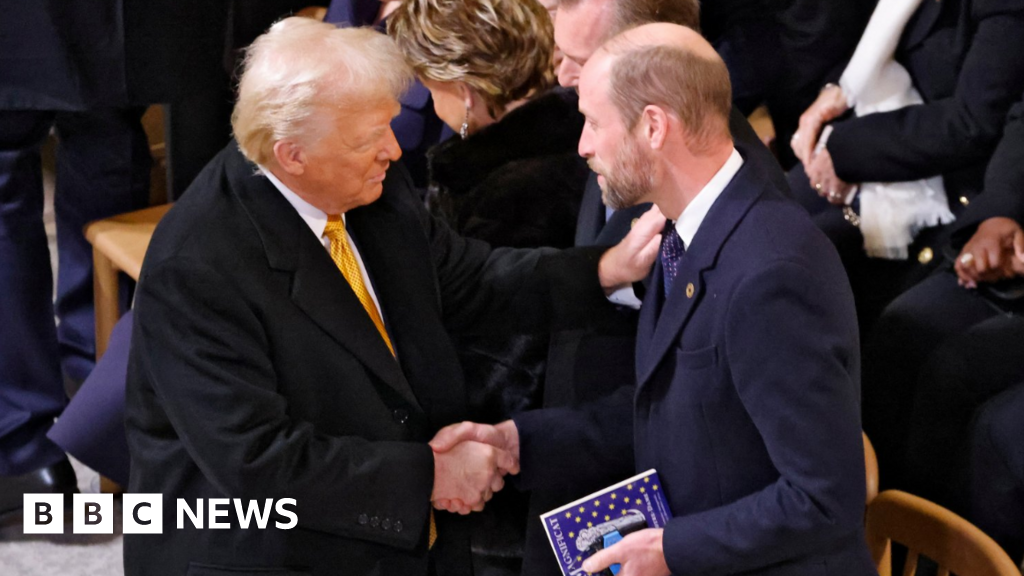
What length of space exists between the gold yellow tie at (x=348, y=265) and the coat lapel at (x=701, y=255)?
54 centimetres

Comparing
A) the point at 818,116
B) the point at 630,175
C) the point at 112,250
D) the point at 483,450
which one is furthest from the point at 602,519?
the point at 112,250

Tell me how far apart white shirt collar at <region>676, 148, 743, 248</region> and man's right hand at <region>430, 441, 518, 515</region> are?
598 mm

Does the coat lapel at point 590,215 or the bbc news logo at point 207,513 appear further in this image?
the coat lapel at point 590,215

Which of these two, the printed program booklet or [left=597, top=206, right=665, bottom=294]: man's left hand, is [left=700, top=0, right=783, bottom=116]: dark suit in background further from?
the printed program booklet

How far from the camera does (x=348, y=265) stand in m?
2.12

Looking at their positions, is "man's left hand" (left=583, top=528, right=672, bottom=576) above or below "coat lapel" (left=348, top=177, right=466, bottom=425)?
below

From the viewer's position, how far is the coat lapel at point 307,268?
1952mm

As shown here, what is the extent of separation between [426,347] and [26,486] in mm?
1717

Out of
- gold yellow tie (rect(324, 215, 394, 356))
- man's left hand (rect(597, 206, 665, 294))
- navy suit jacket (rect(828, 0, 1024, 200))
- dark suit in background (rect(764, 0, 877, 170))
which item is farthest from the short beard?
dark suit in background (rect(764, 0, 877, 170))

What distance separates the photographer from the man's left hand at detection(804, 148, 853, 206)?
3135 mm

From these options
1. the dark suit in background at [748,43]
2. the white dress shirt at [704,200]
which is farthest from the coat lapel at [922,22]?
the white dress shirt at [704,200]

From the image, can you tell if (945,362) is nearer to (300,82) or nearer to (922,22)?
(922,22)

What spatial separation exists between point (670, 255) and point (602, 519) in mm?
465

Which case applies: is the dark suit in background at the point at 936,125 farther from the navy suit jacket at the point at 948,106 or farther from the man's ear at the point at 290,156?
the man's ear at the point at 290,156
